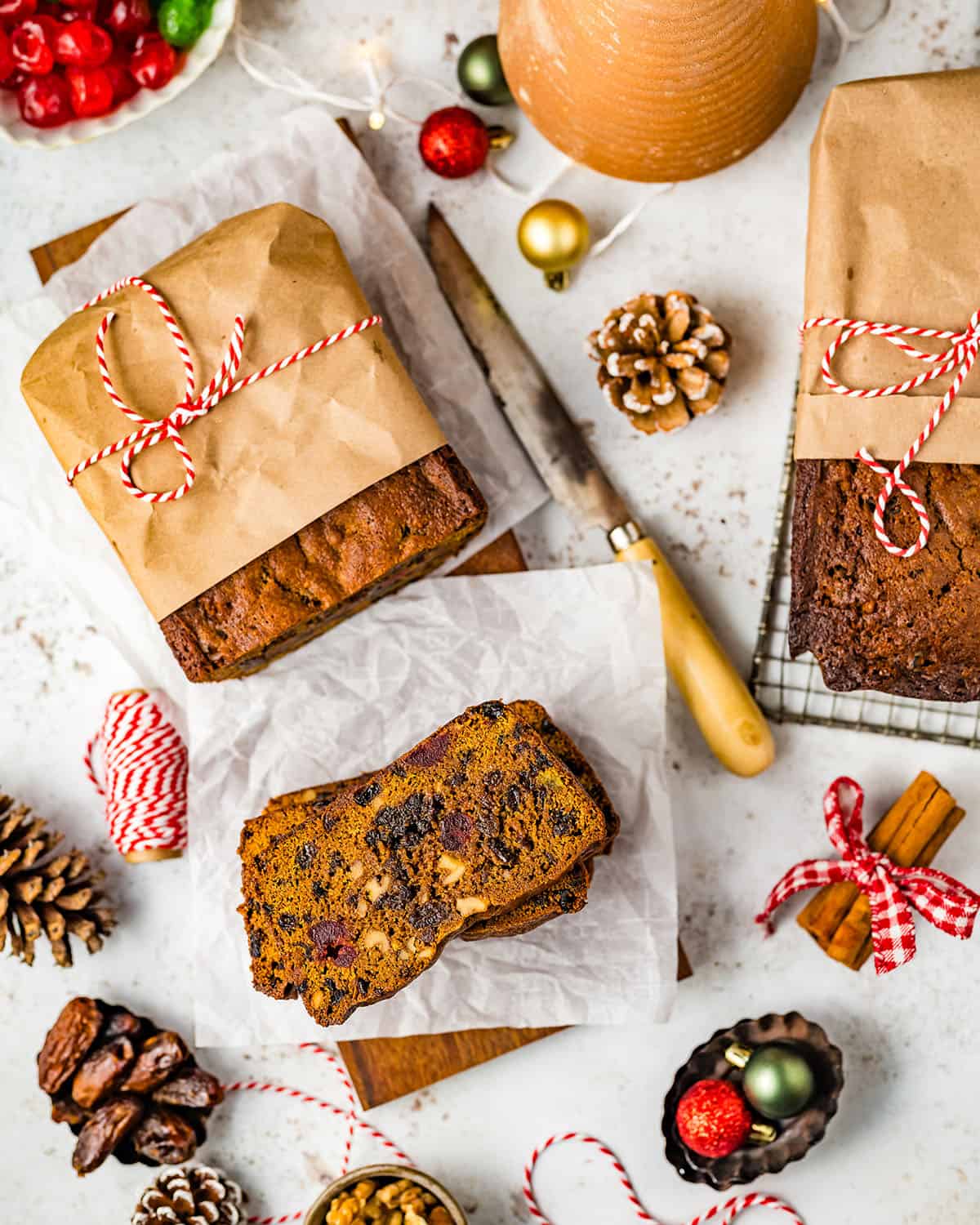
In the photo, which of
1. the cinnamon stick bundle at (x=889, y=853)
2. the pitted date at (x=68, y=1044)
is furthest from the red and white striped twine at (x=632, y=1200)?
the pitted date at (x=68, y=1044)

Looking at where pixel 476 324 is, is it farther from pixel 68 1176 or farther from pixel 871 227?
pixel 68 1176

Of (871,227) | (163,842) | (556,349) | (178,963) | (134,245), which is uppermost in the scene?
(134,245)

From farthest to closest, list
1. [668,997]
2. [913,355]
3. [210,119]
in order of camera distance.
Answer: [210,119]
[668,997]
[913,355]

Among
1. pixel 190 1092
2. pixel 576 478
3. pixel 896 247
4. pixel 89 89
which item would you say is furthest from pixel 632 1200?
pixel 89 89

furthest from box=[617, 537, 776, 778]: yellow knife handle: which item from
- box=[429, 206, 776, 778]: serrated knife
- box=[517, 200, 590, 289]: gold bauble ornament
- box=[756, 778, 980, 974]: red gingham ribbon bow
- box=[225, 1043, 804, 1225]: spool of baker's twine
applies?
box=[225, 1043, 804, 1225]: spool of baker's twine

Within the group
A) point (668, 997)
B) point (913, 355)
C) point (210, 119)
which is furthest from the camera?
point (210, 119)

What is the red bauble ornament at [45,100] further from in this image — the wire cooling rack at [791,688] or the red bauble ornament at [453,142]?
the wire cooling rack at [791,688]

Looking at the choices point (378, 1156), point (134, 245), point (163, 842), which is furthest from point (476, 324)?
point (378, 1156)

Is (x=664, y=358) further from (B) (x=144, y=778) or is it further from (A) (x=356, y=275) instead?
(B) (x=144, y=778)
